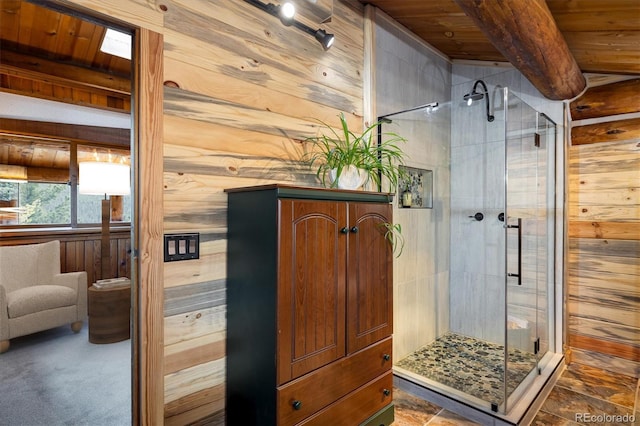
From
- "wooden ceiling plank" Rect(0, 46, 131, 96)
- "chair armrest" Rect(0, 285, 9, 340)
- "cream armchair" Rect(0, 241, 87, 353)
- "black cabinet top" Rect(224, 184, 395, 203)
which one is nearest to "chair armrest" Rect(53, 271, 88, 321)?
"cream armchair" Rect(0, 241, 87, 353)

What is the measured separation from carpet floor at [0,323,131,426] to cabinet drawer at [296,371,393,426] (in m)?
1.34

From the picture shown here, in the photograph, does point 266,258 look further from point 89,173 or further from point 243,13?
point 89,173

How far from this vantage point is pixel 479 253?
3.13 meters

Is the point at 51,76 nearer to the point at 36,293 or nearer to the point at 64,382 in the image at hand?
the point at 36,293

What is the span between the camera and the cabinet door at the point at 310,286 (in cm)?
135

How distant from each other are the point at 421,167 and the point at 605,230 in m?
1.57

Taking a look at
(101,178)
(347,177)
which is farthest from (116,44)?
(347,177)

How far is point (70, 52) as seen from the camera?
291cm

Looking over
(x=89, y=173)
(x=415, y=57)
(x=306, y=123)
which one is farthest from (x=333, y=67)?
(x=89, y=173)

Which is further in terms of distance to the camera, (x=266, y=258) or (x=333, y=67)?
(x=333, y=67)

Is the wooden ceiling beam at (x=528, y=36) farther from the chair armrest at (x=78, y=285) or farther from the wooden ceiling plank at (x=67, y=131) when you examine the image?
the wooden ceiling plank at (x=67, y=131)

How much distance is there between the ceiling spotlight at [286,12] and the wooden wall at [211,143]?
0.13 ft

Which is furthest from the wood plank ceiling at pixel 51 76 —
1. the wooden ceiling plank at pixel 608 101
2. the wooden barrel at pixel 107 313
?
the wooden ceiling plank at pixel 608 101

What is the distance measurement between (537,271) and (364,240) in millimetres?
1824
